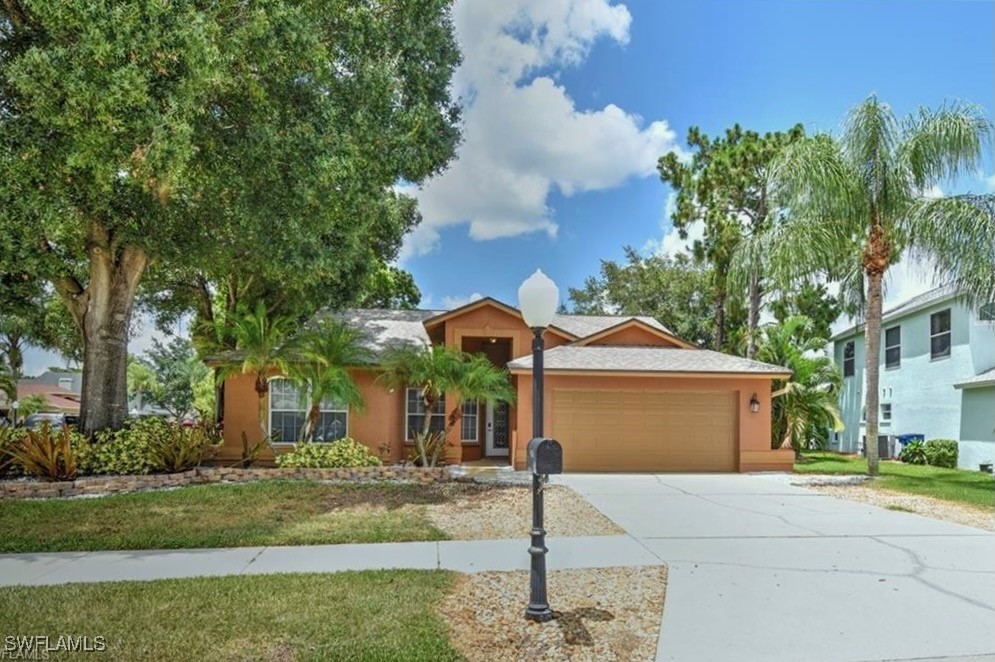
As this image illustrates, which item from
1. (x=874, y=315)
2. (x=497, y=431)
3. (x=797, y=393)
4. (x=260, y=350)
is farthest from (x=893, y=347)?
(x=260, y=350)

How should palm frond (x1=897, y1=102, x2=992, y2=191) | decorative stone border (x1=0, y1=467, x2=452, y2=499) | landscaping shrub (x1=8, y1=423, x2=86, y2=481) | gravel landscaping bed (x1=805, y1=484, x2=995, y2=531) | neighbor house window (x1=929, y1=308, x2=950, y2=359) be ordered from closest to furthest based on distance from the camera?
gravel landscaping bed (x1=805, y1=484, x2=995, y2=531) → decorative stone border (x1=0, y1=467, x2=452, y2=499) → landscaping shrub (x1=8, y1=423, x2=86, y2=481) → palm frond (x1=897, y1=102, x2=992, y2=191) → neighbor house window (x1=929, y1=308, x2=950, y2=359)

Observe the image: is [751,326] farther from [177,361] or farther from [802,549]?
[177,361]

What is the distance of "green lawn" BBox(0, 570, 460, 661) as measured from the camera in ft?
14.6

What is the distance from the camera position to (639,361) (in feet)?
50.8

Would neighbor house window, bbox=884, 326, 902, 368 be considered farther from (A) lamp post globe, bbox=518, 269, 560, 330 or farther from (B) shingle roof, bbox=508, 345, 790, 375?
(A) lamp post globe, bbox=518, 269, 560, 330

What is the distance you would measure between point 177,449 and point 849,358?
23.9 metres

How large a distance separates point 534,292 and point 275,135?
7.00 m

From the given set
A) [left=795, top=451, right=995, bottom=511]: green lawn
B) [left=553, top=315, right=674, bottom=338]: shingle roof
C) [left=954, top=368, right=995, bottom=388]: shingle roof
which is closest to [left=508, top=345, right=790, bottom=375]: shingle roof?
[left=553, top=315, right=674, bottom=338]: shingle roof

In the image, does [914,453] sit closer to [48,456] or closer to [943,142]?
[943,142]

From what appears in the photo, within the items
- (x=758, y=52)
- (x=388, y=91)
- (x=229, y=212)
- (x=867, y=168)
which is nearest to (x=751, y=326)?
(x=867, y=168)

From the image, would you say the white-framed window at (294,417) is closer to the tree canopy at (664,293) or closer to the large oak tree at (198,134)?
the large oak tree at (198,134)

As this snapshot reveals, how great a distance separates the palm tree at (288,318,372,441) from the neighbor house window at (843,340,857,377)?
65.8ft

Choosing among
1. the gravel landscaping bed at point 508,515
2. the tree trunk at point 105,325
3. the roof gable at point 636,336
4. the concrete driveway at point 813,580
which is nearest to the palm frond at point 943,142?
the roof gable at point 636,336

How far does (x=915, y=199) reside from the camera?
14.5m
